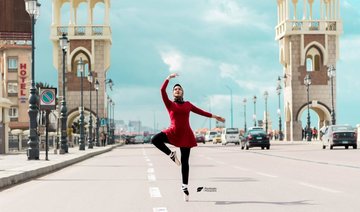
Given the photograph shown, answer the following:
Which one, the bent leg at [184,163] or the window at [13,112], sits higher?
the window at [13,112]

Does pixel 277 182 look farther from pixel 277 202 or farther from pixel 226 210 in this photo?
pixel 226 210

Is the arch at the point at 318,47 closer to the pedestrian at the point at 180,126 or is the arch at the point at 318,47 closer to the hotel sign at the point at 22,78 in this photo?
the hotel sign at the point at 22,78

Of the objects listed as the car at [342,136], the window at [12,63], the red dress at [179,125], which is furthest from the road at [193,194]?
the window at [12,63]

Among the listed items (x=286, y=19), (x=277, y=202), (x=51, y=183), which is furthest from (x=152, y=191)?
(x=286, y=19)

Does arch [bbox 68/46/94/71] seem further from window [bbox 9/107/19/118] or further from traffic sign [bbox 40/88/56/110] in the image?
traffic sign [bbox 40/88/56/110]

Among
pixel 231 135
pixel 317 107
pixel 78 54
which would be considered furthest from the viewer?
pixel 78 54

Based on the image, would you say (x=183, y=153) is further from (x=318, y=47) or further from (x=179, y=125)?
(x=318, y=47)

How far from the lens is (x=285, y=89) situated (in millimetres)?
92562

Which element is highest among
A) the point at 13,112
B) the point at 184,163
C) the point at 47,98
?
the point at 13,112

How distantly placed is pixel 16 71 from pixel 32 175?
232ft

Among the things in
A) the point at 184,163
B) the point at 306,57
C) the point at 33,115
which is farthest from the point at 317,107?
the point at 184,163

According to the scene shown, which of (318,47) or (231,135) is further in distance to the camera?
(318,47)

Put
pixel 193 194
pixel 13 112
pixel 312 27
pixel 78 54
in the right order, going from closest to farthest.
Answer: pixel 193 194
pixel 312 27
pixel 13 112
pixel 78 54

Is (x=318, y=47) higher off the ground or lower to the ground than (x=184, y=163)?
higher
